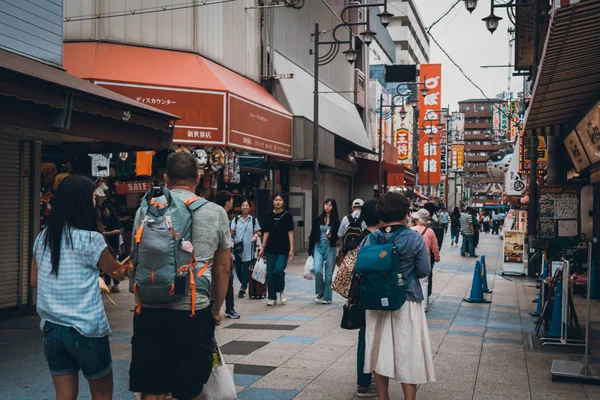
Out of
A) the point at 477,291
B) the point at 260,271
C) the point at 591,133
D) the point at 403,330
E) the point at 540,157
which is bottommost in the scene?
the point at 477,291

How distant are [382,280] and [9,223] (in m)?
7.52

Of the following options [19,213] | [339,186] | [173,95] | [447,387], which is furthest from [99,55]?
[339,186]

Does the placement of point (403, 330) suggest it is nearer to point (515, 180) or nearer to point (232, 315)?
point (232, 315)

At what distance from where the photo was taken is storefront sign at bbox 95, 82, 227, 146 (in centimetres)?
1499

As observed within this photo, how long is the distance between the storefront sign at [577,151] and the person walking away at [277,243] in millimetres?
5195

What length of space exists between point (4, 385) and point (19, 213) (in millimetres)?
5021

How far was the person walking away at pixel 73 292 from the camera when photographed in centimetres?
399

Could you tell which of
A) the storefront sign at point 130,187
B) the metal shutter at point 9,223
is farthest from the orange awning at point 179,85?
the metal shutter at point 9,223

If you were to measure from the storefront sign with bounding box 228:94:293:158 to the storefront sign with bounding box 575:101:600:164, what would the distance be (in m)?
7.89

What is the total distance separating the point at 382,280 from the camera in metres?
5.32

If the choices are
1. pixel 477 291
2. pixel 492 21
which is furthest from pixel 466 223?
pixel 477 291

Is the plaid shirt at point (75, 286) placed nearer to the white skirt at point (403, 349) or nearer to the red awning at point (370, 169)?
the white skirt at point (403, 349)

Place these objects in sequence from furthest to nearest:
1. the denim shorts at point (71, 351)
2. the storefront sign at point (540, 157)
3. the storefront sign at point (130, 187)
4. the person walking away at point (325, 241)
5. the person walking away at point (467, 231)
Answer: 1. the person walking away at point (467, 231)
2. the storefront sign at point (540, 157)
3. the storefront sign at point (130, 187)
4. the person walking away at point (325, 241)
5. the denim shorts at point (71, 351)

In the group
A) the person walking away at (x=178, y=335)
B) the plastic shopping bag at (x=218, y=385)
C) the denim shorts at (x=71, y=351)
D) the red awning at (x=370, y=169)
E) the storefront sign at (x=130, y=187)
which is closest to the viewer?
the denim shorts at (x=71, y=351)
